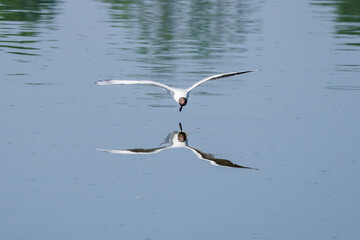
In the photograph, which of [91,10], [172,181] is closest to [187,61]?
[172,181]

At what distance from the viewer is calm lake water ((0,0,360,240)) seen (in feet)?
34.5

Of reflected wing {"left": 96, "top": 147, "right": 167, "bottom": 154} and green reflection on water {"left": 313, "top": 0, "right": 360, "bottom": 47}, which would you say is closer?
reflected wing {"left": 96, "top": 147, "right": 167, "bottom": 154}

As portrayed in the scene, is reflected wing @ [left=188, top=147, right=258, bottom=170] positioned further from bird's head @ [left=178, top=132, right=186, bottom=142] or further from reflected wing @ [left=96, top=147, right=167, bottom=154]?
bird's head @ [left=178, top=132, right=186, bottom=142]

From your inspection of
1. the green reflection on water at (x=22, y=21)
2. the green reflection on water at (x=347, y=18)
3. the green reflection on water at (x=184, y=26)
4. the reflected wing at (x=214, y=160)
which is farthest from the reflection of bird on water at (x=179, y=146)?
the green reflection on water at (x=347, y=18)

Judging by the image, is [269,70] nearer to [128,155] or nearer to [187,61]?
[187,61]

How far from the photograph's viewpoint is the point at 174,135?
14.4m

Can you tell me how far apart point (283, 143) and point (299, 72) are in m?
6.67

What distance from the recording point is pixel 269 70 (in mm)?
20578

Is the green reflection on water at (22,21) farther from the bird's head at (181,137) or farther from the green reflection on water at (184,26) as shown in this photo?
the bird's head at (181,137)

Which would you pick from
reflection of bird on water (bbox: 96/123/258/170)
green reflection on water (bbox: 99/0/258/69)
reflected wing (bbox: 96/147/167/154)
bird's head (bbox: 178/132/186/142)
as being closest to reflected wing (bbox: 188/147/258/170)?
reflection of bird on water (bbox: 96/123/258/170)

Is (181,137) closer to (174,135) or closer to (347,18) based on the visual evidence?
(174,135)

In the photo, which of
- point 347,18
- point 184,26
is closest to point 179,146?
point 184,26

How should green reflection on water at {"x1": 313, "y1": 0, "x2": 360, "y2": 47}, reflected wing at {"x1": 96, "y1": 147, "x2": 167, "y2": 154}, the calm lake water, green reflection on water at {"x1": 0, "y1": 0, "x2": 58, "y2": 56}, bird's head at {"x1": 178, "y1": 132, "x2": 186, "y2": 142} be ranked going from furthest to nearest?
green reflection on water at {"x1": 313, "y1": 0, "x2": 360, "y2": 47} → green reflection on water at {"x1": 0, "y1": 0, "x2": 58, "y2": 56} → bird's head at {"x1": 178, "y1": 132, "x2": 186, "y2": 142} → reflected wing at {"x1": 96, "y1": 147, "x2": 167, "y2": 154} → the calm lake water

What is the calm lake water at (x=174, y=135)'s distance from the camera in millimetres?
10508
